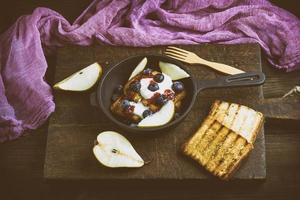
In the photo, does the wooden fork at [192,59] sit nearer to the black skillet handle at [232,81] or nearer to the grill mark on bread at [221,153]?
the black skillet handle at [232,81]

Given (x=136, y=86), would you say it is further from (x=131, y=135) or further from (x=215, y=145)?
(x=215, y=145)

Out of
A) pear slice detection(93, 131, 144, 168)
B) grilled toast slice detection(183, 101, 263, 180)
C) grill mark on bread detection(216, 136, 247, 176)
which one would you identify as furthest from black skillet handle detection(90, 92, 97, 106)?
grill mark on bread detection(216, 136, 247, 176)

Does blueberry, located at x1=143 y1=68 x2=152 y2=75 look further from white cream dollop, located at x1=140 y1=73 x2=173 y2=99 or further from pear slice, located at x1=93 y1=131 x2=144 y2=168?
pear slice, located at x1=93 y1=131 x2=144 y2=168

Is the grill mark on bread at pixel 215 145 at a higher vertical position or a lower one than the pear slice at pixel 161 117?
lower

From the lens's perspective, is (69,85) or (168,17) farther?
(168,17)

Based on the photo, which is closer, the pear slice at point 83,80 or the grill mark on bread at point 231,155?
the grill mark on bread at point 231,155

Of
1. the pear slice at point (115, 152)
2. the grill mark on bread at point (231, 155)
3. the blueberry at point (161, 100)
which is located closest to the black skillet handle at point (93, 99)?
the pear slice at point (115, 152)

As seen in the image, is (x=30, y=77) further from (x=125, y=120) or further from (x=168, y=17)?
Result: (x=168, y=17)

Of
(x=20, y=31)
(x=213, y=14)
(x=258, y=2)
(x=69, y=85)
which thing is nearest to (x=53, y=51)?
(x=20, y=31)
